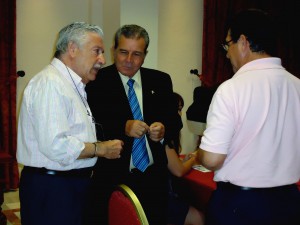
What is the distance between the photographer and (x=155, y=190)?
6.95 ft

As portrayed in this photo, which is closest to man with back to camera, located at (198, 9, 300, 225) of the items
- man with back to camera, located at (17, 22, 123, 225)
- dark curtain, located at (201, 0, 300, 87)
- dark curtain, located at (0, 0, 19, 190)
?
man with back to camera, located at (17, 22, 123, 225)

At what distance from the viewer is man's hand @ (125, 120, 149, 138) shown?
1.92 metres

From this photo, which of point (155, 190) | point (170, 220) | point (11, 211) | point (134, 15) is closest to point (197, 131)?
point (170, 220)

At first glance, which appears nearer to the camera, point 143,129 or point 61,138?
point 61,138

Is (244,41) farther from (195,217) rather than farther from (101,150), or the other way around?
(195,217)

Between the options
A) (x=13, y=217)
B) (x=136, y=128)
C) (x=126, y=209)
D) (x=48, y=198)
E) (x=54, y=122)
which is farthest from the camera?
(x=13, y=217)

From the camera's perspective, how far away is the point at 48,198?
1.61 meters

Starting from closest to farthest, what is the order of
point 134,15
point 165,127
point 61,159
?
point 61,159
point 165,127
point 134,15

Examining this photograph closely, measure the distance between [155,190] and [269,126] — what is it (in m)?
0.92

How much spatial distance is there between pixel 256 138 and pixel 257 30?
1.31 ft

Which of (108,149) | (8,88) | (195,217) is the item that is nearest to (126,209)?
(108,149)

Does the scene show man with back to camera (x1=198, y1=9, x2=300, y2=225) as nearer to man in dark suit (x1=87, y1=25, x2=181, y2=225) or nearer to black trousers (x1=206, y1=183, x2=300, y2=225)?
black trousers (x1=206, y1=183, x2=300, y2=225)

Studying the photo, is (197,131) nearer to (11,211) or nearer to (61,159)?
(61,159)

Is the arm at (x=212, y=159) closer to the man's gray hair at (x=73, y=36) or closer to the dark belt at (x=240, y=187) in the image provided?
the dark belt at (x=240, y=187)
